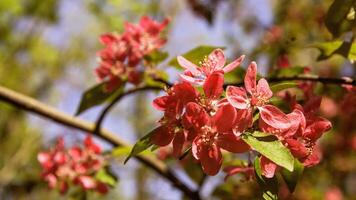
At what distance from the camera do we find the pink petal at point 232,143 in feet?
3.19

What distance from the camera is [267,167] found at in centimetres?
99

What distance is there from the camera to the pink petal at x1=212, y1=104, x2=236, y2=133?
0.96 m

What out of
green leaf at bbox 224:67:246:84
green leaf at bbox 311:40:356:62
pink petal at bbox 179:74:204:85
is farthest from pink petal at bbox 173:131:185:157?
green leaf at bbox 311:40:356:62

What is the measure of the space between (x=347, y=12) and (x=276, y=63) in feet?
1.13

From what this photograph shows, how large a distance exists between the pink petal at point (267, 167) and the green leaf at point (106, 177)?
0.90m

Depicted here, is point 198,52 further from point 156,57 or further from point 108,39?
point 108,39

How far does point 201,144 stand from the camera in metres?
1.00

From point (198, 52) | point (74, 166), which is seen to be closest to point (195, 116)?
point (198, 52)

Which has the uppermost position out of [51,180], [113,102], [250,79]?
[250,79]

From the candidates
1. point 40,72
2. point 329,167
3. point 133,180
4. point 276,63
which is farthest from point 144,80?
point 133,180

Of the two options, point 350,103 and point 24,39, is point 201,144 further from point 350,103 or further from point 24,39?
point 24,39

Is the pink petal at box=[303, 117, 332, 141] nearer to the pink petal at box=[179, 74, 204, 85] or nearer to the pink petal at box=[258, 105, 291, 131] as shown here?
the pink petal at box=[258, 105, 291, 131]

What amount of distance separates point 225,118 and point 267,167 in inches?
5.0

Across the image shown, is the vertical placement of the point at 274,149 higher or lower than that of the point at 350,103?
higher
